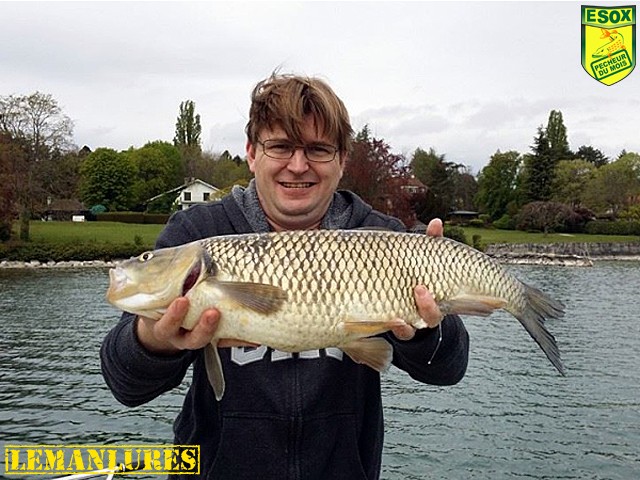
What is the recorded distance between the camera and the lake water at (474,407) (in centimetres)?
908

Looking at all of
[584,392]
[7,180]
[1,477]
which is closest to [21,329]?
[1,477]

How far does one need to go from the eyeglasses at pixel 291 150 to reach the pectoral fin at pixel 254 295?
63cm

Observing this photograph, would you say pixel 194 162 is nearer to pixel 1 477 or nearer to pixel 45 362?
pixel 45 362

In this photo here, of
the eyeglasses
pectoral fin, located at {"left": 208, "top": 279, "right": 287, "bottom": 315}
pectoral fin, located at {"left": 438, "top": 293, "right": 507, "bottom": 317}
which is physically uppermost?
the eyeglasses

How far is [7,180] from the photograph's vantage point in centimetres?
3634

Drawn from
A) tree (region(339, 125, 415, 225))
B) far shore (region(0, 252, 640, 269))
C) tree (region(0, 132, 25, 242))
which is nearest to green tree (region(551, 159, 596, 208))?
far shore (region(0, 252, 640, 269))

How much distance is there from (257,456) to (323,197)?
110 cm

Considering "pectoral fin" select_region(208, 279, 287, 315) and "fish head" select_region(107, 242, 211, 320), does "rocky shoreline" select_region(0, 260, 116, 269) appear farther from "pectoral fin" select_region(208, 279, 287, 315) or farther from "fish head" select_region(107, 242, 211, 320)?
"pectoral fin" select_region(208, 279, 287, 315)

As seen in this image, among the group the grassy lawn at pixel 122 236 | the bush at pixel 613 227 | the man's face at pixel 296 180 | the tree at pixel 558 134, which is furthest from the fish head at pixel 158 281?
the tree at pixel 558 134

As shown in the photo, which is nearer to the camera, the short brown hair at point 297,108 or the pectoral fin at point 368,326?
the pectoral fin at point 368,326

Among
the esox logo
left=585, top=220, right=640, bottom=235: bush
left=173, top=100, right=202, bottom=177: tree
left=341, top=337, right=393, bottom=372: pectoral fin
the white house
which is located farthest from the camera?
left=173, top=100, right=202, bottom=177: tree

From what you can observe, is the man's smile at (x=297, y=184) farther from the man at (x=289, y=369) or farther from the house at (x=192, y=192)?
the house at (x=192, y=192)

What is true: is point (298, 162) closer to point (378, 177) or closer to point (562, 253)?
point (378, 177)

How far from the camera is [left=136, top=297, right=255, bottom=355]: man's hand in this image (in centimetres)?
238
